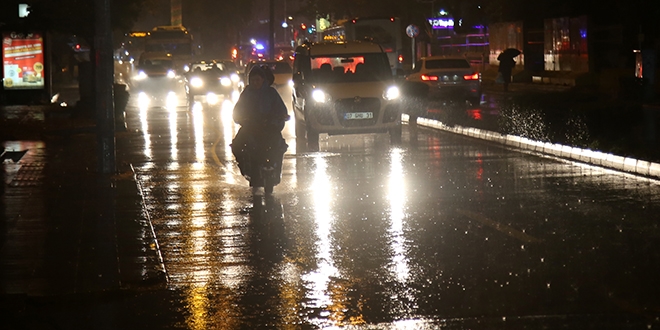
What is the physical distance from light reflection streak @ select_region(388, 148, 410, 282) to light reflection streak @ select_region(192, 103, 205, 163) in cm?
362

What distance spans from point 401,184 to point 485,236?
430 cm

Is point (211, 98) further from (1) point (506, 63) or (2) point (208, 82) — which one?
(1) point (506, 63)

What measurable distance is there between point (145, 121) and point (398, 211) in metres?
18.4

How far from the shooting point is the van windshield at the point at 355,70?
21.1 metres

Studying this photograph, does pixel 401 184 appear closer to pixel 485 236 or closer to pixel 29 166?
pixel 485 236

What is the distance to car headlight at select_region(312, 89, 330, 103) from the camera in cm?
2051

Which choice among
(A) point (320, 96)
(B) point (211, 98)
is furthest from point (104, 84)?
(B) point (211, 98)

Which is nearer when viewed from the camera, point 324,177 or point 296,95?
point 324,177

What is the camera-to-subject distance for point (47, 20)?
31.5 m

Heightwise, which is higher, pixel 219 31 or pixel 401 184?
pixel 219 31

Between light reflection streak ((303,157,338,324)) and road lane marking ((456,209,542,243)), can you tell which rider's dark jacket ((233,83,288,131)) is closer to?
light reflection streak ((303,157,338,324))

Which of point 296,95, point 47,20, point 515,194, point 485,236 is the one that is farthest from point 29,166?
point 47,20

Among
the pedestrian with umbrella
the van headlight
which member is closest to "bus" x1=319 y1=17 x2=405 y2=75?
the pedestrian with umbrella

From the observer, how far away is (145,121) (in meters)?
29.4
